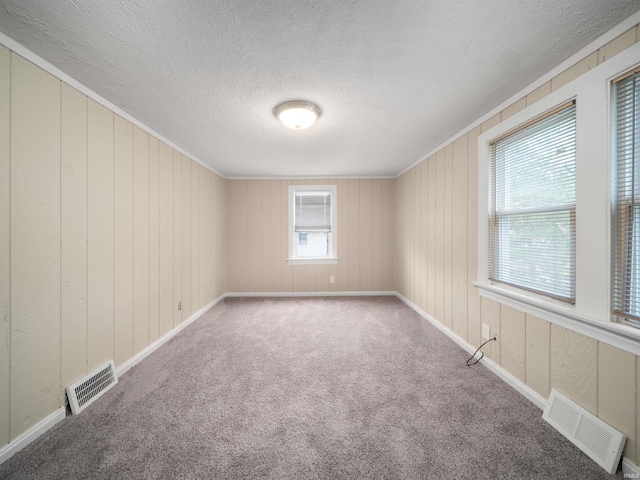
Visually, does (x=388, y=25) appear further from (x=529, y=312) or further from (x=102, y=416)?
(x=102, y=416)

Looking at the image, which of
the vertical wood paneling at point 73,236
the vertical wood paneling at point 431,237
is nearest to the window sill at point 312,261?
the vertical wood paneling at point 431,237

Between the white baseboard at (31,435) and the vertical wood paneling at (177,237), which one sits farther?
the vertical wood paneling at (177,237)

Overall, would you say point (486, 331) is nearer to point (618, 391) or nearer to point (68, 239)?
point (618, 391)

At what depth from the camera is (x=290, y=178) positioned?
4.61 meters

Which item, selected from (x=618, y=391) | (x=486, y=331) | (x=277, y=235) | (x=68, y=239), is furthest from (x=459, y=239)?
(x=68, y=239)

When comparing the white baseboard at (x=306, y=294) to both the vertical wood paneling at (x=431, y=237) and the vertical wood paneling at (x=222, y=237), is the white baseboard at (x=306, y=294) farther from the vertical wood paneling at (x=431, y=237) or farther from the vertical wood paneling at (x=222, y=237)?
the vertical wood paneling at (x=431, y=237)

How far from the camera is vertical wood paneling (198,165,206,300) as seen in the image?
3.65 meters

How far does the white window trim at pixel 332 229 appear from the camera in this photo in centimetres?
462

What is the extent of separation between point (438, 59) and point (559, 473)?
96.2 inches

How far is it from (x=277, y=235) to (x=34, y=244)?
332 centimetres

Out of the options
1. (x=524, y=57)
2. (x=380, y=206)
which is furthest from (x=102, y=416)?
(x=380, y=206)

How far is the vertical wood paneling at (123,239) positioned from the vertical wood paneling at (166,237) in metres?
0.46

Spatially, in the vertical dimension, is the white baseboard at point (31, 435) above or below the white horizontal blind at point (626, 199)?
below

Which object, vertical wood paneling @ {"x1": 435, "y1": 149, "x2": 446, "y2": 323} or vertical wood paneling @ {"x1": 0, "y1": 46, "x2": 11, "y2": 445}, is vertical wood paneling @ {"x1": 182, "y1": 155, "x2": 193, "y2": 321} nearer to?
vertical wood paneling @ {"x1": 0, "y1": 46, "x2": 11, "y2": 445}
